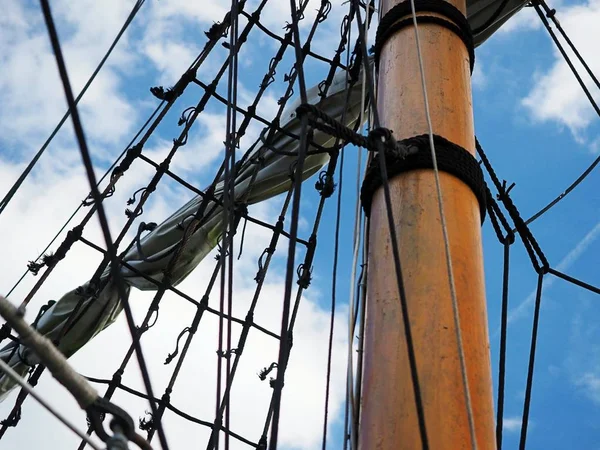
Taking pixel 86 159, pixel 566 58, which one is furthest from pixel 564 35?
pixel 86 159

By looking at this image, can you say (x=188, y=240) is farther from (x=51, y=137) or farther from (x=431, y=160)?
(x=431, y=160)

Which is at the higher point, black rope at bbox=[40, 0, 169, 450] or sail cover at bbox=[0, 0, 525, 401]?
sail cover at bbox=[0, 0, 525, 401]

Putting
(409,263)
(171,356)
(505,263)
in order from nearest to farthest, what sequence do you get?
(409,263) → (505,263) → (171,356)

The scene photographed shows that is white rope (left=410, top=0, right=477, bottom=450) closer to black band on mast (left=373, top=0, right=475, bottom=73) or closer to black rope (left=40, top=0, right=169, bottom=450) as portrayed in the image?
black band on mast (left=373, top=0, right=475, bottom=73)

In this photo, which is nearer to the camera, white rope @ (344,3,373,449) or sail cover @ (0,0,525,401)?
white rope @ (344,3,373,449)

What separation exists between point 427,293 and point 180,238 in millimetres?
3155

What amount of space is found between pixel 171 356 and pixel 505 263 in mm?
2149

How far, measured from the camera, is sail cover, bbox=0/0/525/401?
4.39m

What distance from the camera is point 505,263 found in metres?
2.58

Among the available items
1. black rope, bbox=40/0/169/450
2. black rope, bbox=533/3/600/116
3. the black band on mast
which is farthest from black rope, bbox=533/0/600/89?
black rope, bbox=40/0/169/450

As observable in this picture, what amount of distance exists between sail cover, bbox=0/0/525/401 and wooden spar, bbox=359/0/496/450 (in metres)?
2.25

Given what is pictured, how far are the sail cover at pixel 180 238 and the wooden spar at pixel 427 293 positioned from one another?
7.38 feet

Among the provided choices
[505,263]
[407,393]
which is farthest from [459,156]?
[505,263]

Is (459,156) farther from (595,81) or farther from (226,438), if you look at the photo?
(595,81)
